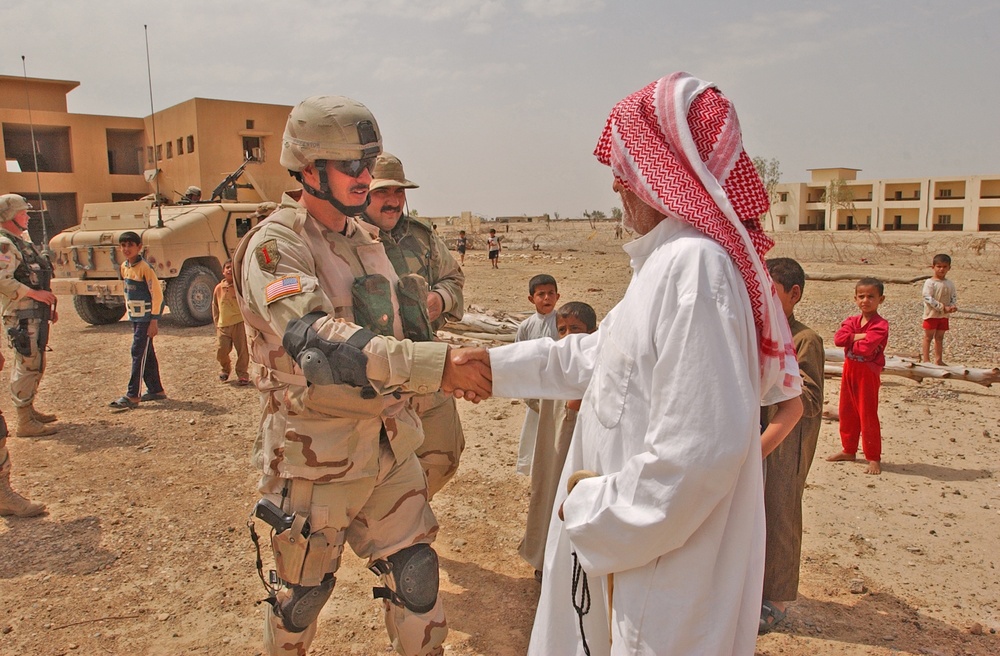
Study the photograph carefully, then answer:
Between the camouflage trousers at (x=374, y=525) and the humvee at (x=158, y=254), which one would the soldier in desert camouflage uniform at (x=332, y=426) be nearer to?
the camouflage trousers at (x=374, y=525)

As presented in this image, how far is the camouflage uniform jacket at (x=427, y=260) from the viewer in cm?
402

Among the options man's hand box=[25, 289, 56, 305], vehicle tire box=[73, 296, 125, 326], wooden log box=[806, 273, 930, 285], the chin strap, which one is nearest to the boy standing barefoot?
the chin strap

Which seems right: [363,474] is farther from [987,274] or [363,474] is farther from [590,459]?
[987,274]

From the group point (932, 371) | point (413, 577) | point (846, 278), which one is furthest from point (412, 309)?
point (846, 278)

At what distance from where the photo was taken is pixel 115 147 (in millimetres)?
26156

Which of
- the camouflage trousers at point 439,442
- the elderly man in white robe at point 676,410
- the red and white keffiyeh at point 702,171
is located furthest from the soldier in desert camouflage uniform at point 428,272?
the red and white keffiyeh at point 702,171

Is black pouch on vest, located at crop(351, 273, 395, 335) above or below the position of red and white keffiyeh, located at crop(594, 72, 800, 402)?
below

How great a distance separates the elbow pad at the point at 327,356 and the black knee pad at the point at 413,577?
829 millimetres

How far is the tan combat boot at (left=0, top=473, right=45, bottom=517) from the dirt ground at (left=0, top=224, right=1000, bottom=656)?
0.07 meters

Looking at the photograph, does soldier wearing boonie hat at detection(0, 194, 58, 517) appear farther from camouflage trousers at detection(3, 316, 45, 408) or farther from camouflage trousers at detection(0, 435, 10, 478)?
camouflage trousers at detection(0, 435, 10, 478)

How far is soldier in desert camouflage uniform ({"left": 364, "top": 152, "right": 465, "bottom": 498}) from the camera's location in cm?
377

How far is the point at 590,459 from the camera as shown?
6.01 feet

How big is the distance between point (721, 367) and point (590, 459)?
472mm

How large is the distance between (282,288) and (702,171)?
123cm
